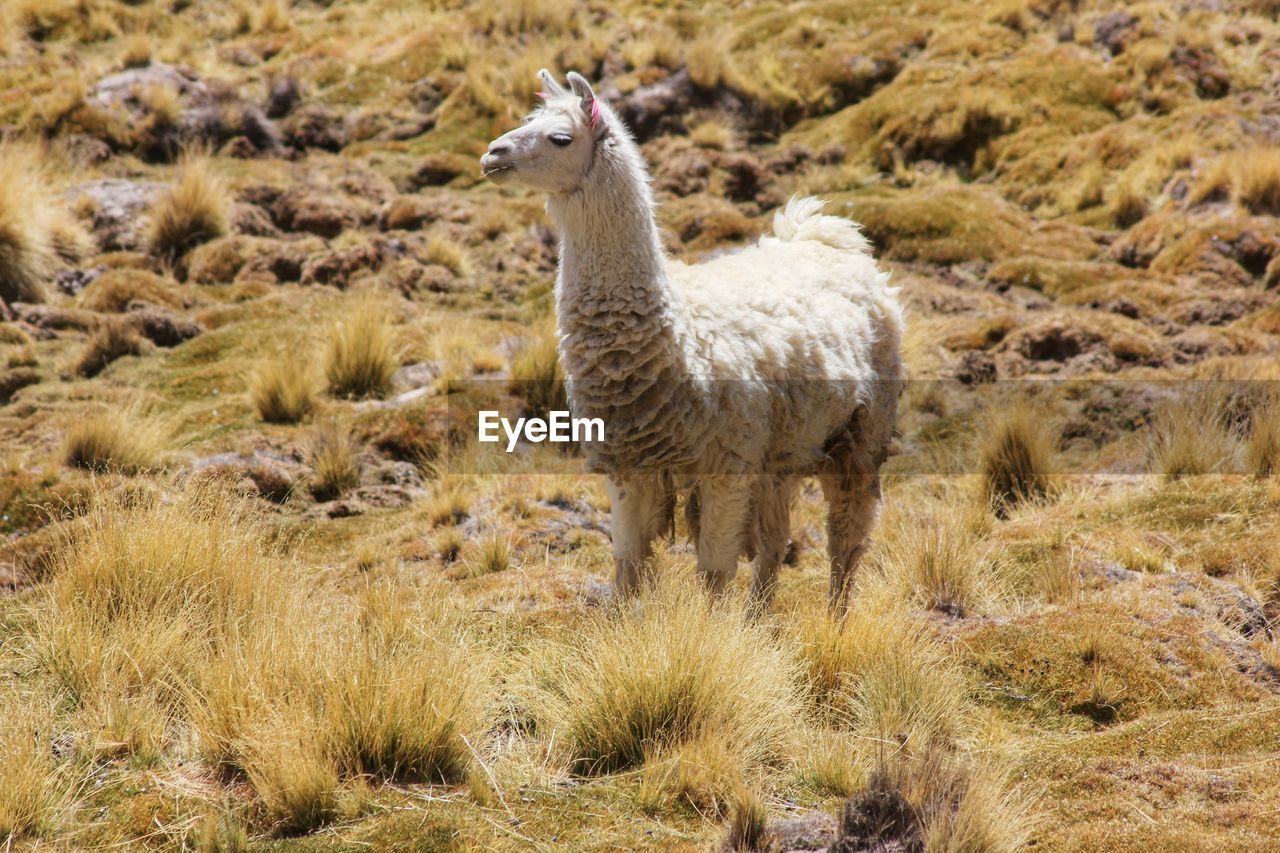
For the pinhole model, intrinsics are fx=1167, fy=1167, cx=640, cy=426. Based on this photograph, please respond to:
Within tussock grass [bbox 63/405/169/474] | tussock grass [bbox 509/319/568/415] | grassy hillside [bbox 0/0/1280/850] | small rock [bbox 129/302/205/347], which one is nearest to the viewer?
grassy hillside [bbox 0/0/1280/850]

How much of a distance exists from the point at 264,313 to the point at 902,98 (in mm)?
10823

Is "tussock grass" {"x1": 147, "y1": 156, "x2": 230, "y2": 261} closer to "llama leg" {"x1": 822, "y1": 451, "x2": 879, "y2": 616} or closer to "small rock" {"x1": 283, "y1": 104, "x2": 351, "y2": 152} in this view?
"small rock" {"x1": 283, "y1": 104, "x2": 351, "y2": 152}

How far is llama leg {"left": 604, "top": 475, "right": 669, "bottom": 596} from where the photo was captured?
5.50 metres

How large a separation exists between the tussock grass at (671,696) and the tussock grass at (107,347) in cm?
759

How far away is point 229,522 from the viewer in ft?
19.1

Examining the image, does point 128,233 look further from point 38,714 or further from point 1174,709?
point 1174,709

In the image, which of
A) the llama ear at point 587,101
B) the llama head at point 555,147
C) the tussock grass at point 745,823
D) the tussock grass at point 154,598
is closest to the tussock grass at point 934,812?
the tussock grass at point 745,823

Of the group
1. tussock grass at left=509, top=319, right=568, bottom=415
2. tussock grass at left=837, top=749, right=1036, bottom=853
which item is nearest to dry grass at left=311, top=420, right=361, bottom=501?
tussock grass at left=509, top=319, right=568, bottom=415

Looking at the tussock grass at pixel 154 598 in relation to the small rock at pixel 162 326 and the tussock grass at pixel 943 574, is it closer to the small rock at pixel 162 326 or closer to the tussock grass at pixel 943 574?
the tussock grass at pixel 943 574

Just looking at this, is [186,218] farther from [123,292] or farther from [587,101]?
[587,101]

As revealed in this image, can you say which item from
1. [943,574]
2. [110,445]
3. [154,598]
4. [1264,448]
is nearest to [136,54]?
[110,445]

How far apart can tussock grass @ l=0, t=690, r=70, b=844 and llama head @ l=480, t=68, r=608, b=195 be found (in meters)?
2.86

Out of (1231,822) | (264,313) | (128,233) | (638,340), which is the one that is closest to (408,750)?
(638,340)

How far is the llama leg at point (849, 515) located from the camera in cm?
650
